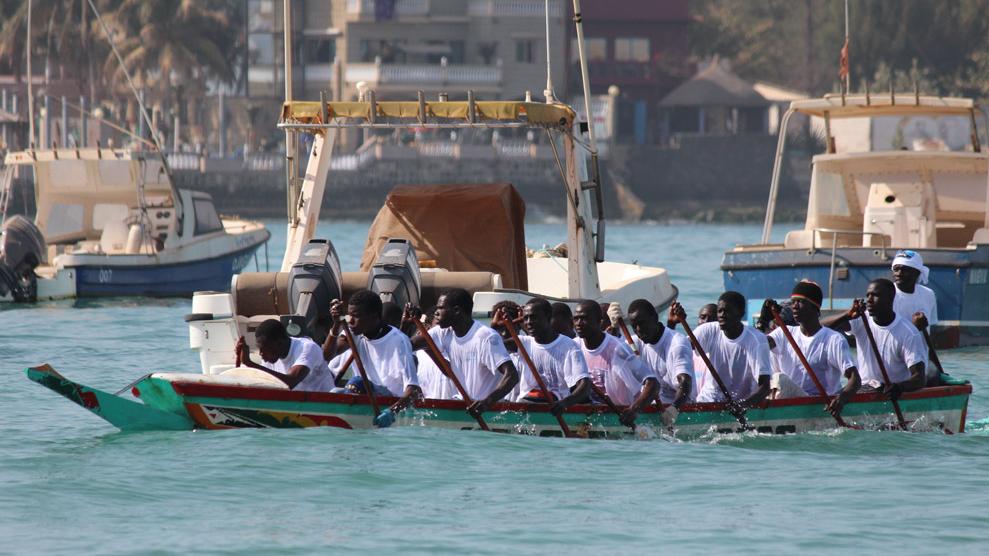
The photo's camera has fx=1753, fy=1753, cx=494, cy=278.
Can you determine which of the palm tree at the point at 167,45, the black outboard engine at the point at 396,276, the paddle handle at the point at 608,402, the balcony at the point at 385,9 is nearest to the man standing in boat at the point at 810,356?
the paddle handle at the point at 608,402

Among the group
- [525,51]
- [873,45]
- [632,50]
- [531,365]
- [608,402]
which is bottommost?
[608,402]

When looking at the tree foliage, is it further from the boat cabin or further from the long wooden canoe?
the long wooden canoe

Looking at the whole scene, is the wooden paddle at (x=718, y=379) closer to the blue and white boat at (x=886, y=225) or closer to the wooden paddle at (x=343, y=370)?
the wooden paddle at (x=343, y=370)

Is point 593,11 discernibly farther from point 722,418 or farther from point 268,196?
point 722,418

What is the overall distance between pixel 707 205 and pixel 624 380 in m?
55.2

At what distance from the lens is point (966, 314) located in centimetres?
2177

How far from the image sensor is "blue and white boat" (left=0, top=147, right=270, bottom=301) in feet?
95.0

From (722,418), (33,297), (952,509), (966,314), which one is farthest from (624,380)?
(33,297)

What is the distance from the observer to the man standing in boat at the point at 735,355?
13859 millimetres

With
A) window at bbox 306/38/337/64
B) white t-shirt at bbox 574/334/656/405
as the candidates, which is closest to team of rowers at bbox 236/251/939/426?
white t-shirt at bbox 574/334/656/405

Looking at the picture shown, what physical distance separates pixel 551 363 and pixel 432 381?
104 cm

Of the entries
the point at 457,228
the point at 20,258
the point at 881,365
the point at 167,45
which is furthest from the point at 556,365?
the point at 167,45

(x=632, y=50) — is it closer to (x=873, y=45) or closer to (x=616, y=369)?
(x=873, y=45)

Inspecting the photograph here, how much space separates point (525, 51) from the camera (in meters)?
66.4
